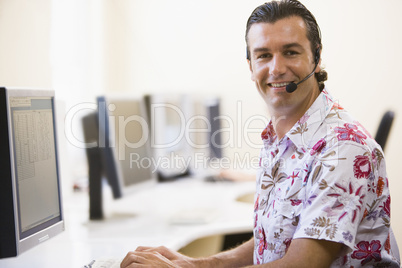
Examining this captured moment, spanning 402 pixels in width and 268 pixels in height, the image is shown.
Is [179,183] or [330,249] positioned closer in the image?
[330,249]

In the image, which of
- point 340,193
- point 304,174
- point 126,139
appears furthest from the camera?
point 126,139

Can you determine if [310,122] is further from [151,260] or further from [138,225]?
[138,225]

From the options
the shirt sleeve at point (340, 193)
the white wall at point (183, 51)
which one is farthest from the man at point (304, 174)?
the white wall at point (183, 51)

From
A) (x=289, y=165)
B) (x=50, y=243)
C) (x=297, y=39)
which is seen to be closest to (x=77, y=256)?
(x=50, y=243)

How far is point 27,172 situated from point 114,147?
773 millimetres

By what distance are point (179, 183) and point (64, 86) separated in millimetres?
1104

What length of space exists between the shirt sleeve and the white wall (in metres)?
1.28

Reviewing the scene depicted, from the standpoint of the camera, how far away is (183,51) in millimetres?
4238

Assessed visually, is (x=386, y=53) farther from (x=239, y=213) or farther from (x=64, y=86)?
(x=64, y=86)

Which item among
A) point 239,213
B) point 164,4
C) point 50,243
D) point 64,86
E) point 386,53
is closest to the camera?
point 50,243

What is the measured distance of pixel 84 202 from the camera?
8.39ft

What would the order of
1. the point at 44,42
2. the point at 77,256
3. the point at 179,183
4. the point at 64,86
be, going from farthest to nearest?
1. the point at 64,86
2. the point at 179,183
3. the point at 44,42
4. the point at 77,256

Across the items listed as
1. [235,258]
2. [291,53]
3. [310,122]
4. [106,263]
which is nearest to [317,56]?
[291,53]

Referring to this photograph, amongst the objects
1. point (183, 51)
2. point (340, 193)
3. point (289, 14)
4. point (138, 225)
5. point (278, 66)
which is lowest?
point (138, 225)
